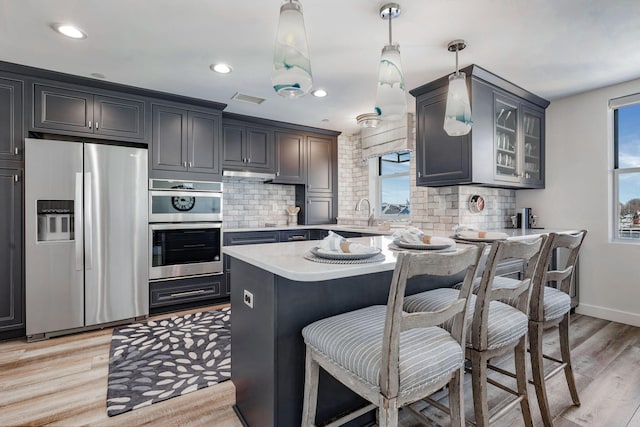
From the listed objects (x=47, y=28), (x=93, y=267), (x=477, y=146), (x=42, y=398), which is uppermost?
(x=47, y=28)

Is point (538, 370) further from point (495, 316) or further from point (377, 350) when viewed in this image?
point (377, 350)

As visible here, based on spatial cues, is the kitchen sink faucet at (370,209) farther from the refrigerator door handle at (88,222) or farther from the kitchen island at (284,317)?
the refrigerator door handle at (88,222)

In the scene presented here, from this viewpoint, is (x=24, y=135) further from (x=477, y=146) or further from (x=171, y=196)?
(x=477, y=146)

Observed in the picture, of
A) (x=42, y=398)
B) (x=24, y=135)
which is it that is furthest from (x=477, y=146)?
(x=24, y=135)

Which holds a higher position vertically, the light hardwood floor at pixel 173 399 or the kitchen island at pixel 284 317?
the kitchen island at pixel 284 317

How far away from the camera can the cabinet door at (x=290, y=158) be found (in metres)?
4.65

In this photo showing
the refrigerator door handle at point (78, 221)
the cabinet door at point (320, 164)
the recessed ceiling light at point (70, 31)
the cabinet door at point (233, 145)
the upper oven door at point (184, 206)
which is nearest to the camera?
the recessed ceiling light at point (70, 31)

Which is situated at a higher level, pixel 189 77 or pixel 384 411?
pixel 189 77

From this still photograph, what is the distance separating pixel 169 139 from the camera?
3576 millimetres

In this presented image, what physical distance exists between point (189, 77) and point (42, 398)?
2.74 m

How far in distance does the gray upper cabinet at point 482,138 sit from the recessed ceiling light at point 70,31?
114 inches

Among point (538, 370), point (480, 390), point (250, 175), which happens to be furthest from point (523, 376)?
point (250, 175)

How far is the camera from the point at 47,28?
7.39 feet

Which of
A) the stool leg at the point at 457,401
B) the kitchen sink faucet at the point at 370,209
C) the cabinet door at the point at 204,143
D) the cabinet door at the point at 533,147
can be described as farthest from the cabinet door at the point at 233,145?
the stool leg at the point at 457,401
